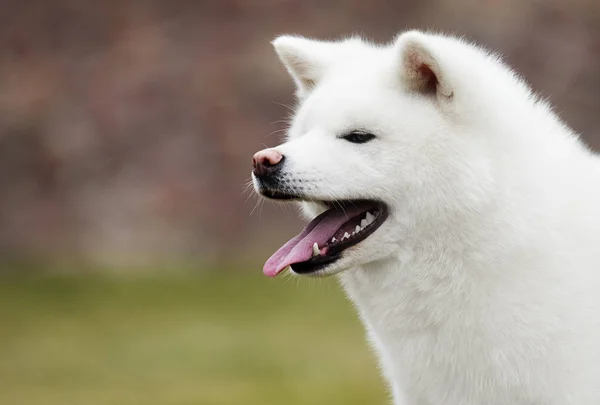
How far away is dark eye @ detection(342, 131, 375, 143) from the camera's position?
12.2 feet

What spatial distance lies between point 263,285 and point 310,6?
3.62 meters

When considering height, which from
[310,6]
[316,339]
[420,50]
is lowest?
[420,50]

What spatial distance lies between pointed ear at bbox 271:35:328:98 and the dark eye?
604 mm

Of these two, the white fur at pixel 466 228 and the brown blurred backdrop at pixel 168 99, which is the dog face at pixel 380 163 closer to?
the white fur at pixel 466 228

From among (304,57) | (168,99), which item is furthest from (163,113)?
(304,57)

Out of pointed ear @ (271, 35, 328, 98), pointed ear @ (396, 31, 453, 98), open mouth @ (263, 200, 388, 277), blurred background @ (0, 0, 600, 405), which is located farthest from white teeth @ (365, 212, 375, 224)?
blurred background @ (0, 0, 600, 405)

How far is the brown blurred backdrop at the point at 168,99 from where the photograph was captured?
12258 millimetres

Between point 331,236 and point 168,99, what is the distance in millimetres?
9181

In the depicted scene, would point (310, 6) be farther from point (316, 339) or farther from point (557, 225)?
point (557, 225)

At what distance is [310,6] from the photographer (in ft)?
41.6

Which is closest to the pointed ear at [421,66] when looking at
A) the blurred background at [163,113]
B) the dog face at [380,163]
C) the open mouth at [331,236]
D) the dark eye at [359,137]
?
the dog face at [380,163]

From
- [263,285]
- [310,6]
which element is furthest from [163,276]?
[310,6]

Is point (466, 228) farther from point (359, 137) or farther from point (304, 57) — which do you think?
point (304, 57)

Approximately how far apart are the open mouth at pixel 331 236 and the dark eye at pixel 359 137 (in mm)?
235
